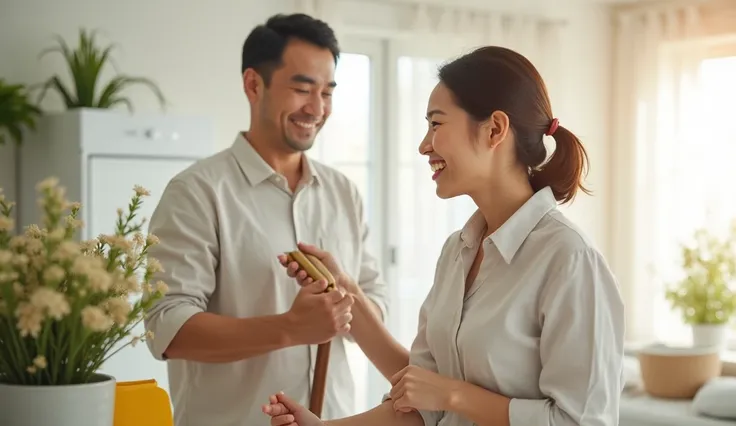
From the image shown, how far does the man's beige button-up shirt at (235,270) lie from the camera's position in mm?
2250

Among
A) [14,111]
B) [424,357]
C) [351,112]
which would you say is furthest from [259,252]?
[351,112]

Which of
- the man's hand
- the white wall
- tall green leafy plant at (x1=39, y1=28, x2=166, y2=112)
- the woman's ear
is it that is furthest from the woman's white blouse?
the white wall

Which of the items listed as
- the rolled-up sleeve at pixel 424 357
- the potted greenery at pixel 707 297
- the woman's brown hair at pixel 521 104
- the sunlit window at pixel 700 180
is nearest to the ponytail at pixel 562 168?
the woman's brown hair at pixel 521 104

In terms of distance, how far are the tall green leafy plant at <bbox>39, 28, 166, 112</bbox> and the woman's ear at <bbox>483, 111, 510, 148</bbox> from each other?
265 centimetres

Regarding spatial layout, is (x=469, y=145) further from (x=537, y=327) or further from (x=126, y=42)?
(x=126, y=42)

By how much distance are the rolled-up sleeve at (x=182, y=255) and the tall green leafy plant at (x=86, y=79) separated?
181 cm

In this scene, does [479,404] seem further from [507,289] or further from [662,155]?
[662,155]

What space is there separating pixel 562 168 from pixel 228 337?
0.87 m

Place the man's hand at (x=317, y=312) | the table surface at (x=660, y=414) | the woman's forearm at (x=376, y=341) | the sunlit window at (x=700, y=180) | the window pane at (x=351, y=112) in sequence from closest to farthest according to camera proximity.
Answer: the man's hand at (x=317, y=312), the woman's forearm at (x=376, y=341), the table surface at (x=660, y=414), the window pane at (x=351, y=112), the sunlit window at (x=700, y=180)

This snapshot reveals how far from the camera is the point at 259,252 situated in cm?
236

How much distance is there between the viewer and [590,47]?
6.12m

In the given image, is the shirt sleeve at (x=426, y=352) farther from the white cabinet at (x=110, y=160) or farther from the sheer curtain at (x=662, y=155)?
the sheer curtain at (x=662, y=155)

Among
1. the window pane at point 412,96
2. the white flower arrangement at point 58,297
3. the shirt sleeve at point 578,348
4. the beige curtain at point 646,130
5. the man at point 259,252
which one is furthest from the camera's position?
the beige curtain at point 646,130

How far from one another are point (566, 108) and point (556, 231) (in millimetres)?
4482
